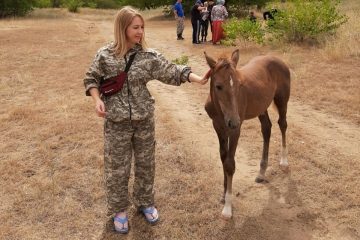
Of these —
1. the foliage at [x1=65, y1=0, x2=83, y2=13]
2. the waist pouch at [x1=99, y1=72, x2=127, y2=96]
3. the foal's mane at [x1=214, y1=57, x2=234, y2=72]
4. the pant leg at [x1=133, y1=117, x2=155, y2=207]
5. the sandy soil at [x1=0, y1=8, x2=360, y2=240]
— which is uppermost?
the foliage at [x1=65, y1=0, x2=83, y2=13]

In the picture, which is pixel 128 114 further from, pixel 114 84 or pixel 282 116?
pixel 282 116

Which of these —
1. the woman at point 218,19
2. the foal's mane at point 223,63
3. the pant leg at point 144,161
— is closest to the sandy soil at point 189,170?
the pant leg at point 144,161

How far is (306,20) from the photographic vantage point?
521 inches

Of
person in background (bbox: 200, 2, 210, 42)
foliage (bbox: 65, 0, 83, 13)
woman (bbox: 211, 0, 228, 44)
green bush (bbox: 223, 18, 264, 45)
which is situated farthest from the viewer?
foliage (bbox: 65, 0, 83, 13)

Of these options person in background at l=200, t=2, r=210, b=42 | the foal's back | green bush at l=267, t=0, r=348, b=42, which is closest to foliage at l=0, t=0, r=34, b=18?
person in background at l=200, t=2, r=210, b=42

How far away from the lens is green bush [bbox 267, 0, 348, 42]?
13164 mm

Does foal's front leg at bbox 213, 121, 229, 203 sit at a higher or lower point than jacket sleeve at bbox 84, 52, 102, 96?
lower

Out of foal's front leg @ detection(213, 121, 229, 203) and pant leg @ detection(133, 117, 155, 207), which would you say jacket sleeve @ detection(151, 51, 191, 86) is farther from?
foal's front leg @ detection(213, 121, 229, 203)

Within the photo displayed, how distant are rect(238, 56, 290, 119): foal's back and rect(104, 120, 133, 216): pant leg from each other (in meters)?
1.33

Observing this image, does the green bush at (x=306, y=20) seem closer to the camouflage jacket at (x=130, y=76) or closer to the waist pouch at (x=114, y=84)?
the camouflage jacket at (x=130, y=76)

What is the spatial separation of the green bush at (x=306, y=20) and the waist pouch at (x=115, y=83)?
10855 mm

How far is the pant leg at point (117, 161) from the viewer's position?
3795mm

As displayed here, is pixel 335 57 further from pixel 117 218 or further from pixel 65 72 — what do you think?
pixel 117 218

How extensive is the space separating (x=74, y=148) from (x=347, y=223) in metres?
3.95
